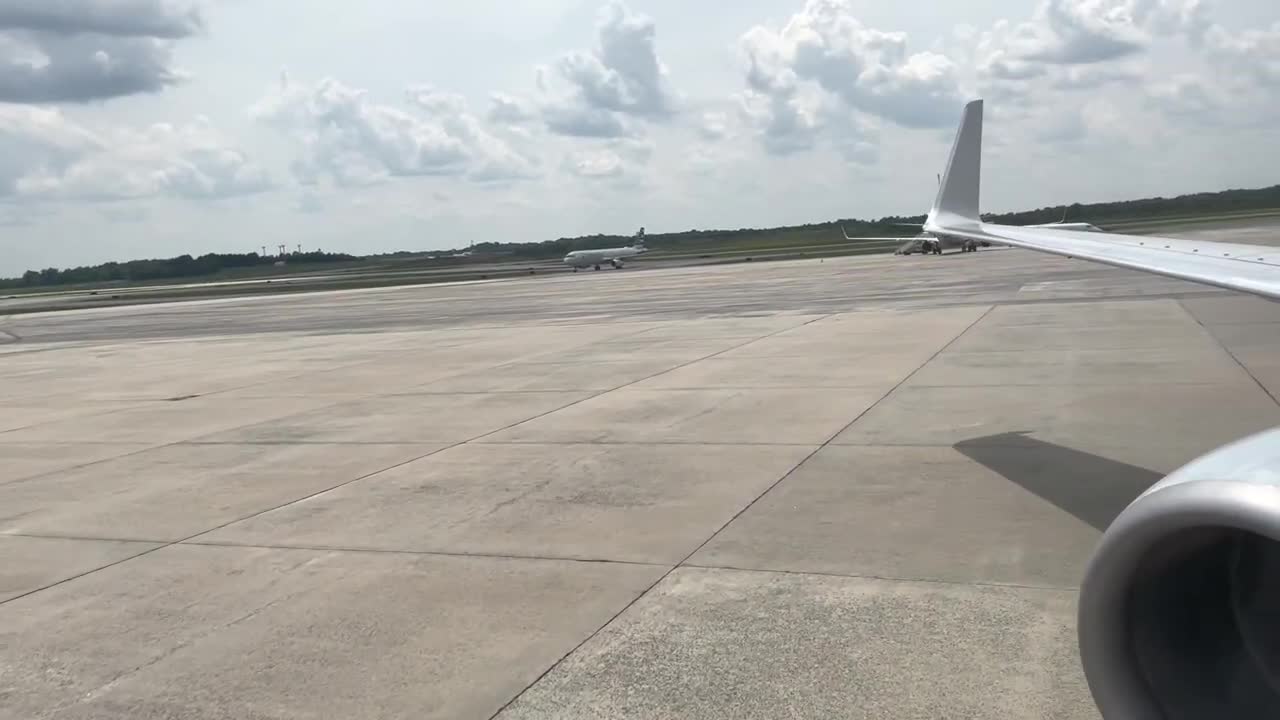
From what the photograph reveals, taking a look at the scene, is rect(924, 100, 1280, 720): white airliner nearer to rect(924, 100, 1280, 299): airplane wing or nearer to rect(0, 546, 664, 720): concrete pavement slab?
rect(924, 100, 1280, 299): airplane wing

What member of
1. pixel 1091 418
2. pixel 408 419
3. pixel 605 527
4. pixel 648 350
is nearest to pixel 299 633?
pixel 605 527

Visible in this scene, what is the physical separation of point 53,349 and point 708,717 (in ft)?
114

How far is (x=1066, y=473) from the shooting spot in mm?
9195

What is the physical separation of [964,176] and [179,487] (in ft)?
28.9

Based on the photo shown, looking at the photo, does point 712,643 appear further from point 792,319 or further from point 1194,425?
point 792,319

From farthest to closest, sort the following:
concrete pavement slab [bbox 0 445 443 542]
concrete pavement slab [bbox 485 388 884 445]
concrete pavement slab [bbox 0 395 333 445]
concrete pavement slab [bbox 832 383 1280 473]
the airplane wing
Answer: concrete pavement slab [bbox 0 395 333 445]
concrete pavement slab [bbox 485 388 884 445]
concrete pavement slab [bbox 832 383 1280 473]
concrete pavement slab [bbox 0 445 443 542]
the airplane wing

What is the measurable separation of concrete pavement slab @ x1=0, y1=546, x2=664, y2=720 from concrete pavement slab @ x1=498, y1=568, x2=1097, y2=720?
0.42 meters

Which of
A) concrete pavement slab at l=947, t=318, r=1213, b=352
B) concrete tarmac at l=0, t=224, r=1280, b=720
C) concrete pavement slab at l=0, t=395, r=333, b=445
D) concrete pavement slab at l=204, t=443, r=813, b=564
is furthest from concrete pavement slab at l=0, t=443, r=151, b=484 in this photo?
Answer: concrete pavement slab at l=947, t=318, r=1213, b=352

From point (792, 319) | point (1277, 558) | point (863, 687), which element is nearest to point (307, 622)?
point (863, 687)

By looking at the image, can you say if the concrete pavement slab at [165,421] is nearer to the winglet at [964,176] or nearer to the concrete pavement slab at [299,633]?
the concrete pavement slab at [299,633]

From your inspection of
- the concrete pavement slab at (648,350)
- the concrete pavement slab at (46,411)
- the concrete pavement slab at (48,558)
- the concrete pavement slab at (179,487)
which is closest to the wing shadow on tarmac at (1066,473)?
the concrete pavement slab at (179,487)

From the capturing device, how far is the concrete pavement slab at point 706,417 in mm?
11977

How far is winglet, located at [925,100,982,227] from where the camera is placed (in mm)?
9781

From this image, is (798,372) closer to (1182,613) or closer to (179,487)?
(179,487)
